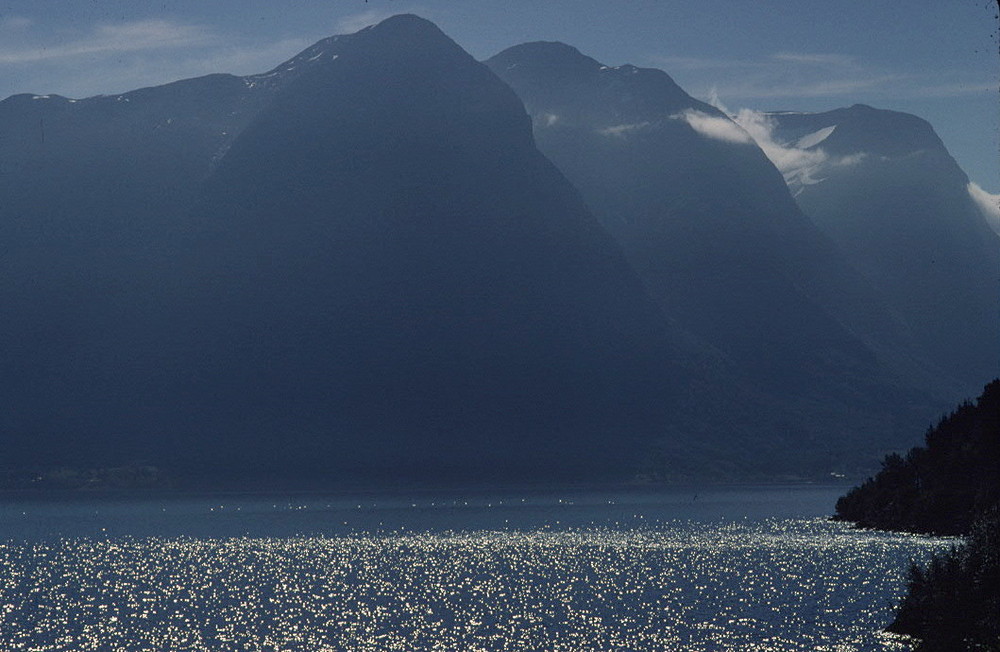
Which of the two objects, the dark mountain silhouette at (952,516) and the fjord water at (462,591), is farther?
the fjord water at (462,591)

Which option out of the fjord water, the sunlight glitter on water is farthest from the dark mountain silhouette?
the sunlight glitter on water

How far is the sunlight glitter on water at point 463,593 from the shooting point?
8062 centimetres

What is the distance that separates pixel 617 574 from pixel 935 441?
67.6m

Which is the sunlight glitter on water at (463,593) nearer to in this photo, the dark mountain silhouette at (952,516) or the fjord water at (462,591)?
the fjord water at (462,591)

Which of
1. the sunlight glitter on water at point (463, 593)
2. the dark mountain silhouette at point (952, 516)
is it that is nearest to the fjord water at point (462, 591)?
the sunlight glitter on water at point (463, 593)

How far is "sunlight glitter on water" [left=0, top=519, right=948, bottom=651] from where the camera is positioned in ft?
265

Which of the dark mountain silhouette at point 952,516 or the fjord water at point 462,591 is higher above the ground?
the dark mountain silhouette at point 952,516

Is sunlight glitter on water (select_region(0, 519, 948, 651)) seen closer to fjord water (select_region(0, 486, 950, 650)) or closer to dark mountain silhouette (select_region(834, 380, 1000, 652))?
fjord water (select_region(0, 486, 950, 650))

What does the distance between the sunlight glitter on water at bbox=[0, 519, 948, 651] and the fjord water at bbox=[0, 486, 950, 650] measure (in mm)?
190

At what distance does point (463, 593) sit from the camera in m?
105

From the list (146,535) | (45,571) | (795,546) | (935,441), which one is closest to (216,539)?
(146,535)

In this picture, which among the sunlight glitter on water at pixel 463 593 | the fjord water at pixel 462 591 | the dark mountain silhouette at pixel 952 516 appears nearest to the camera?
the dark mountain silhouette at pixel 952 516

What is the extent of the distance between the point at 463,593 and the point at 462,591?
4.33 ft

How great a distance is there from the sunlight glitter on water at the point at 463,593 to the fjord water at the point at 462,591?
0.62 feet
